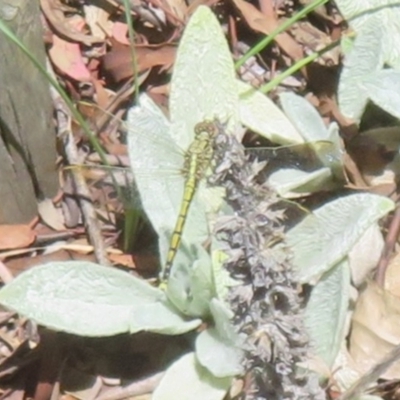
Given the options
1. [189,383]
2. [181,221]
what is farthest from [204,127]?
[189,383]

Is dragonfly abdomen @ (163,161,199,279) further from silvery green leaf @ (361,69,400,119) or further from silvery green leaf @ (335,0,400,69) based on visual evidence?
silvery green leaf @ (335,0,400,69)

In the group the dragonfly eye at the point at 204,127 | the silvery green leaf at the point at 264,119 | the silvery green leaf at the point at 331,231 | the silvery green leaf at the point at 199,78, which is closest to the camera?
the silvery green leaf at the point at 331,231

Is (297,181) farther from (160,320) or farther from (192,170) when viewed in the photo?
(160,320)

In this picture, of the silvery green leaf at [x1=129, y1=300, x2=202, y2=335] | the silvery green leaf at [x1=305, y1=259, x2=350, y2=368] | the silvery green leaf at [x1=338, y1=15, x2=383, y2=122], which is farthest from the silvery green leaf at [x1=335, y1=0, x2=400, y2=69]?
the silvery green leaf at [x1=129, y1=300, x2=202, y2=335]

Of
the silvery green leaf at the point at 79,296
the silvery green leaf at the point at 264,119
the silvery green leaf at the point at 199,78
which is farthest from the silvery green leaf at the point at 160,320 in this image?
the silvery green leaf at the point at 264,119

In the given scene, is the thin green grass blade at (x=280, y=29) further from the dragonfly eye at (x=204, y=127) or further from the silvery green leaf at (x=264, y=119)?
the dragonfly eye at (x=204, y=127)

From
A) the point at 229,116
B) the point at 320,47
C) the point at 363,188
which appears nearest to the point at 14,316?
the point at 229,116

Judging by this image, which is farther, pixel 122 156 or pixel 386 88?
pixel 122 156

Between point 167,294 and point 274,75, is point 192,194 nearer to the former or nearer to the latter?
point 167,294
